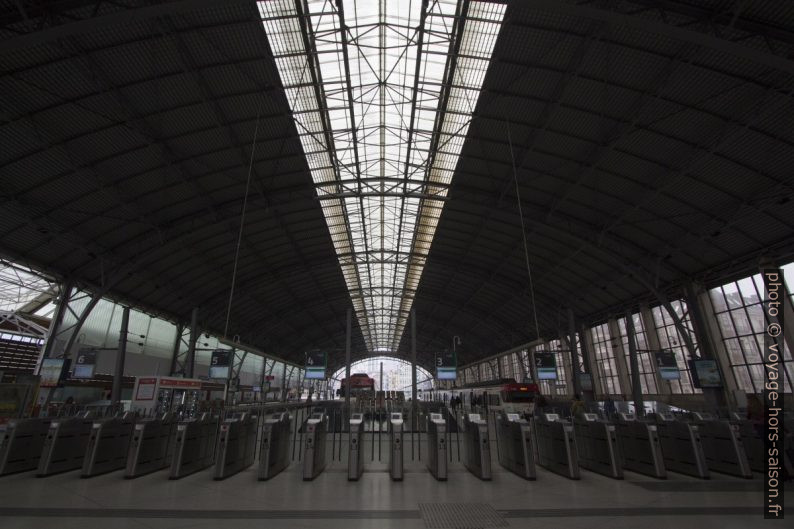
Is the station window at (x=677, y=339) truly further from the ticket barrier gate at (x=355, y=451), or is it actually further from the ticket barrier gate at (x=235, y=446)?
the ticket barrier gate at (x=235, y=446)

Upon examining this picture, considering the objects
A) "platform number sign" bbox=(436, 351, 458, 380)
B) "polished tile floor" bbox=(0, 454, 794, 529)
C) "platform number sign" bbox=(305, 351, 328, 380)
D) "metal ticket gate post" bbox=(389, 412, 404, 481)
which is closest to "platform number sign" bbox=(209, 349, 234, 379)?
"platform number sign" bbox=(305, 351, 328, 380)

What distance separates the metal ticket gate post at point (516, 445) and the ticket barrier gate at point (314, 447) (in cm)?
475

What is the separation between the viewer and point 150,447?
933 cm

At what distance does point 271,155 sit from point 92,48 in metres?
8.22

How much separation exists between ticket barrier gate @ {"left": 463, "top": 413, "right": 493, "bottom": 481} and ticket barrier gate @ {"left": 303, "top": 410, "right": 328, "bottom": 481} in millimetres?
3740

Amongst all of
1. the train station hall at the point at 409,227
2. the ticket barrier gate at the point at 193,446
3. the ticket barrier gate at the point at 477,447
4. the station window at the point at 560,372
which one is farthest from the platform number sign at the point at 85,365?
the station window at the point at 560,372

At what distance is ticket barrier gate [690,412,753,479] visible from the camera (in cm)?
873

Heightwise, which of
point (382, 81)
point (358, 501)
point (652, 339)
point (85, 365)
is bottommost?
point (358, 501)

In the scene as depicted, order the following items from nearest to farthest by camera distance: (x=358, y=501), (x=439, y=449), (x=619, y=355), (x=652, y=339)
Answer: (x=358, y=501) < (x=439, y=449) < (x=652, y=339) < (x=619, y=355)

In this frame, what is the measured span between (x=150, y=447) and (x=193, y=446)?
98cm

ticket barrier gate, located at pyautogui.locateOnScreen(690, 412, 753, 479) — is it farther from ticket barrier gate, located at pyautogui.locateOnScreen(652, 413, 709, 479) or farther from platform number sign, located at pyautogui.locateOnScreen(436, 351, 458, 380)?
platform number sign, located at pyautogui.locateOnScreen(436, 351, 458, 380)

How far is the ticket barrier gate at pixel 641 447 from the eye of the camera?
28.4 feet

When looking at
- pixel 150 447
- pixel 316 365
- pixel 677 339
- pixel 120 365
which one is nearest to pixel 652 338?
pixel 677 339

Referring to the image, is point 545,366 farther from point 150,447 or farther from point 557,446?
point 150,447
